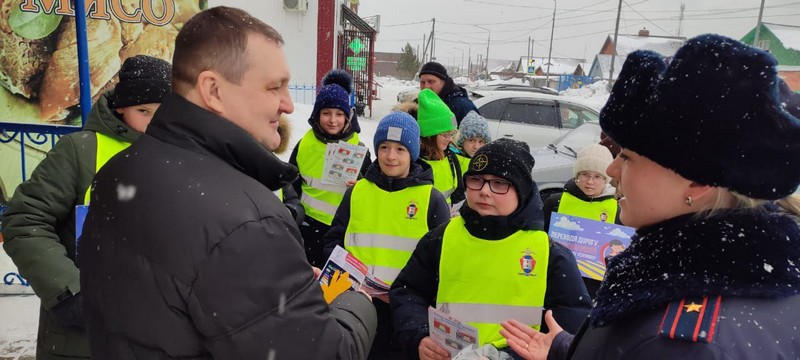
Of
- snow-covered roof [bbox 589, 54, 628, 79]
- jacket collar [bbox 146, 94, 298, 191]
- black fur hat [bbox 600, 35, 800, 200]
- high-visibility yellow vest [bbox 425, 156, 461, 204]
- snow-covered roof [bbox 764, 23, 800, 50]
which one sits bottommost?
high-visibility yellow vest [bbox 425, 156, 461, 204]

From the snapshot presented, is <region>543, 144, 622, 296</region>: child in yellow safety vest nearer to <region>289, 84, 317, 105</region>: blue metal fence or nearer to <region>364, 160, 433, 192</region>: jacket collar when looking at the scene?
<region>364, 160, 433, 192</region>: jacket collar

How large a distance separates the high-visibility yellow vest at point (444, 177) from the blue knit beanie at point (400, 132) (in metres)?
0.74

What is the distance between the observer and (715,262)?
92 cm

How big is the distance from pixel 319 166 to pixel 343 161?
0.28 meters

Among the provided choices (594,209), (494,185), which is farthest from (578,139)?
(494,185)

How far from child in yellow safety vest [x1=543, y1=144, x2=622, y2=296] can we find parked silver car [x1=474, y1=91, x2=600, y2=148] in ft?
18.8

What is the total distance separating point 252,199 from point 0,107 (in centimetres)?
638

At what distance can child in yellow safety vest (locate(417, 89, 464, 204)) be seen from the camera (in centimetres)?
415

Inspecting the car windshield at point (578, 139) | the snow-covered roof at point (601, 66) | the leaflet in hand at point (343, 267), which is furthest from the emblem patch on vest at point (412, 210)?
the snow-covered roof at point (601, 66)

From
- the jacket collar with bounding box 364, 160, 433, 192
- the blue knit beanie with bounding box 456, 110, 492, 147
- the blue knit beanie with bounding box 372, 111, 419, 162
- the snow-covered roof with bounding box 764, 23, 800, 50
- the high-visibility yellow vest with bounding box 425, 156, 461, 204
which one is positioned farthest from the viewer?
the snow-covered roof with bounding box 764, 23, 800, 50

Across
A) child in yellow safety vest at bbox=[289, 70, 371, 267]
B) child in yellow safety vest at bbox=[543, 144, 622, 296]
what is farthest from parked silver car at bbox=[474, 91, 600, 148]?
child in yellow safety vest at bbox=[289, 70, 371, 267]

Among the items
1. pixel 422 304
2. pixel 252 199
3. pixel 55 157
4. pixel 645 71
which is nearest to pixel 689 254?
pixel 645 71

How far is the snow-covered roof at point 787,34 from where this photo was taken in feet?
91.1

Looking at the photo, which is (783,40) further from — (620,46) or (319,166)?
(319,166)
